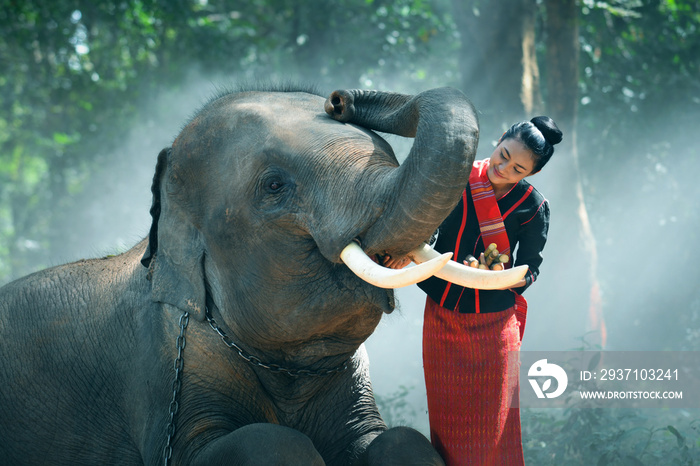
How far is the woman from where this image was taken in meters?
2.62

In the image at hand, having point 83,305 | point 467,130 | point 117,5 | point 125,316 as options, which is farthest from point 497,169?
point 117,5

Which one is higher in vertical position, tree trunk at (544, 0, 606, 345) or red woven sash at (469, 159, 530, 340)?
red woven sash at (469, 159, 530, 340)

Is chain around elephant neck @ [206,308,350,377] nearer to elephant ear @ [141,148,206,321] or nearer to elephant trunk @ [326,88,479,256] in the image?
elephant ear @ [141,148,206,321]

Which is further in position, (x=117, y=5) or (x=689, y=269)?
(x=117, y=5)

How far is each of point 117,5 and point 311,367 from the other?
783 cm

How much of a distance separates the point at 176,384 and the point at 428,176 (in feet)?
4.06

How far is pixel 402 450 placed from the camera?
2.61m

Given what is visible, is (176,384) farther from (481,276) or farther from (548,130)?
(548,130)

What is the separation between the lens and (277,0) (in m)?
9.24

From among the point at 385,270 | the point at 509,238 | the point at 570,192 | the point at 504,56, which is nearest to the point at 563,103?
the point at 504,56

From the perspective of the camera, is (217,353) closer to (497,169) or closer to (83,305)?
(83,305)

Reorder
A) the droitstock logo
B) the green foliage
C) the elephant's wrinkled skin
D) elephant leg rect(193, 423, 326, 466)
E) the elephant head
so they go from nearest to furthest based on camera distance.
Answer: the elephant head
the elephant's wrinkled skin
elephant leg rect(193, 423, 326, 466)
the droitstock logo
the green foliage

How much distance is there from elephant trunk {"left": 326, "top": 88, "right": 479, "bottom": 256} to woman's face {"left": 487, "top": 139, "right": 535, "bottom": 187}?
32 cm

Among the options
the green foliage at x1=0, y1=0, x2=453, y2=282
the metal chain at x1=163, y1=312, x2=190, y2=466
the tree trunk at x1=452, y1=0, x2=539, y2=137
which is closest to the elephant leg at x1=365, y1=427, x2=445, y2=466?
the metal chain at x1=163, y1=312, x2=190, y2=466
